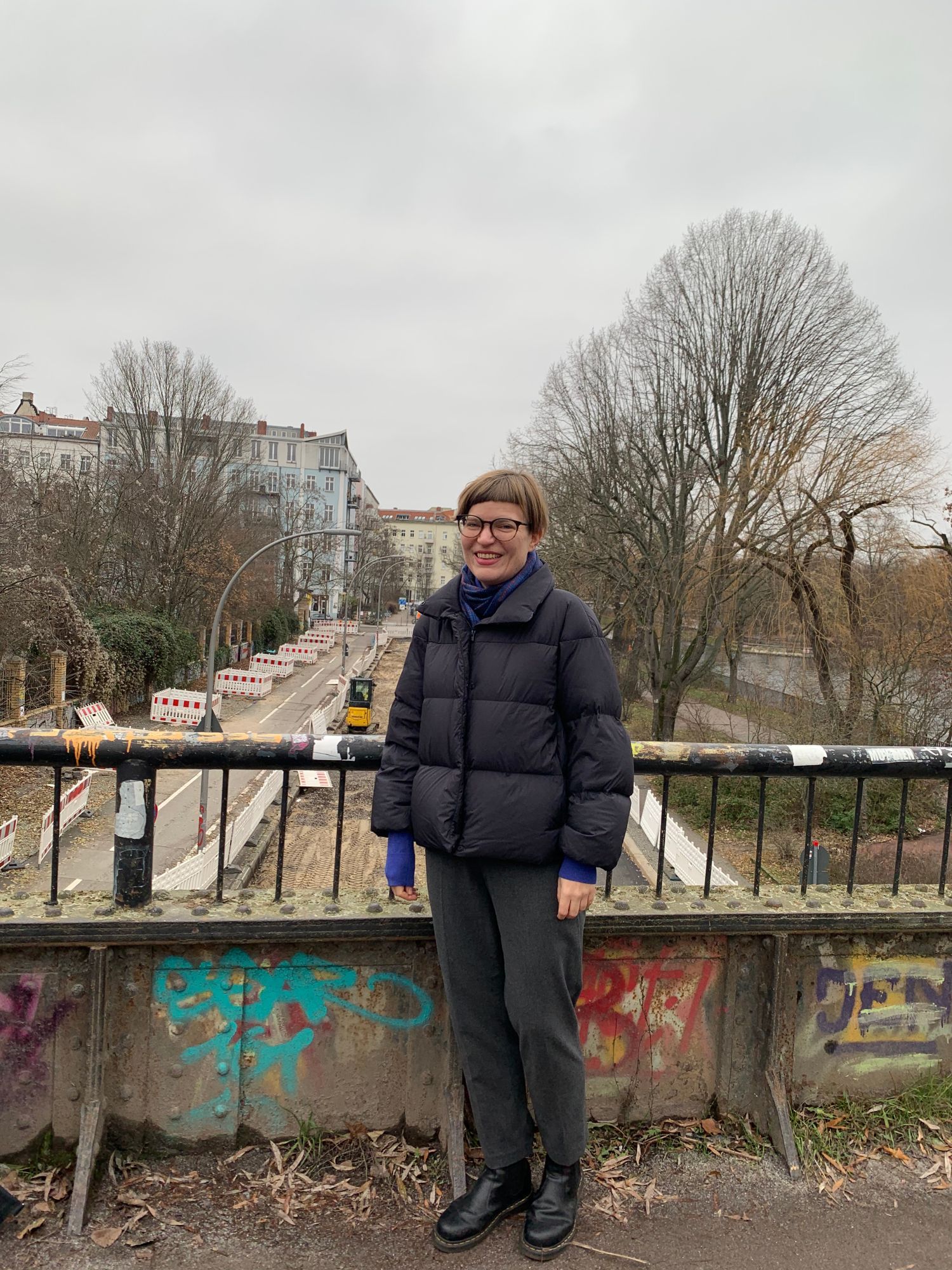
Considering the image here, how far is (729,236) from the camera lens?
24359 millimetres

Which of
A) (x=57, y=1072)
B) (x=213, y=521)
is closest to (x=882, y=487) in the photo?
(x=57, y=1072)

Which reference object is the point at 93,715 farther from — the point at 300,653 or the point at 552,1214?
the point at 300,653

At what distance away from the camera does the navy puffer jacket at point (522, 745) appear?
2096 mm

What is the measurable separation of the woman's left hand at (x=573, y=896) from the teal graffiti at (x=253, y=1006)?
78cm

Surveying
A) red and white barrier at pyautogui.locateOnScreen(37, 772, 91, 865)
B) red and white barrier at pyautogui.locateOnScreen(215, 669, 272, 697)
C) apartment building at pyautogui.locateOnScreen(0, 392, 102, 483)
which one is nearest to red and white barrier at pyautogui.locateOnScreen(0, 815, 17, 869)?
red and white barrier at pyautogui.locateOnScreen(37, 772, 91, 865)

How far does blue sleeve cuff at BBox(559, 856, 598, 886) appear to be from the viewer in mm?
2107

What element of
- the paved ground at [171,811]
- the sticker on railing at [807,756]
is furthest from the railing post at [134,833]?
the paved ground at [171,811]

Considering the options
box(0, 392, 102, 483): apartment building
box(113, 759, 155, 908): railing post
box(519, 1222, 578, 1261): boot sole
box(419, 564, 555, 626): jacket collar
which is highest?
box(0, 392, 102, 483): apartment building

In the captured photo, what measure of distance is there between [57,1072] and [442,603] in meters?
1.74

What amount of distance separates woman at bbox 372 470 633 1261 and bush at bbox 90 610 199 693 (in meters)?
28.4

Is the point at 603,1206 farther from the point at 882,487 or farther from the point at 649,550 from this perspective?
the point at 649,550

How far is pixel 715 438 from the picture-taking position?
24828 mm

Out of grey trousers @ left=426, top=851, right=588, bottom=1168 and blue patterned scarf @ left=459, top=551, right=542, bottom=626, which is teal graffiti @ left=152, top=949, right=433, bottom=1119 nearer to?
grey trousers @ left=426, top=851, right=588, bottom=1168

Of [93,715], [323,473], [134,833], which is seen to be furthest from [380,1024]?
[323,473]
